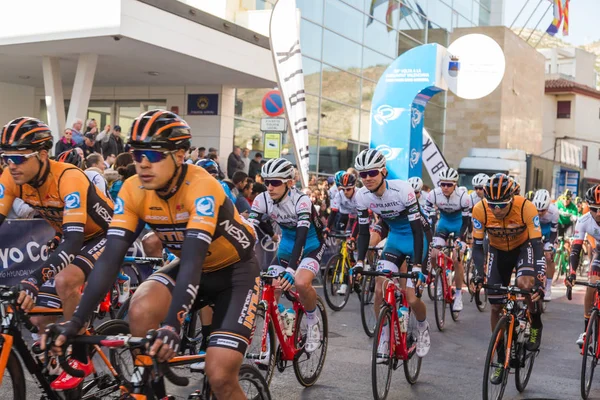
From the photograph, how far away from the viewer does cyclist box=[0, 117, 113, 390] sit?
17.2ft

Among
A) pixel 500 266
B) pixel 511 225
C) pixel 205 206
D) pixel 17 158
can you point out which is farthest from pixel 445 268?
pixel 205 206

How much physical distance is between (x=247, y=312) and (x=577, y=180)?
4002 cm

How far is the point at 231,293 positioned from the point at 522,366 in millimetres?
3772

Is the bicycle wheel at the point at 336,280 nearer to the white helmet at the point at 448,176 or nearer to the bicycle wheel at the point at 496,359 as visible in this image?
the white helmet at the point at 448,176

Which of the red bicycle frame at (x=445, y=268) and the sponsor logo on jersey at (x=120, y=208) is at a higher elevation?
the sponsor logo on jersey at (x=120, y=208)

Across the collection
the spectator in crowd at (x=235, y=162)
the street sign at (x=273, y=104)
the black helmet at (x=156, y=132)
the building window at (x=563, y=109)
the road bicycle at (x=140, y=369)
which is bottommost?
the road bicycle at (x=140, y=369)

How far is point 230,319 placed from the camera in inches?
174

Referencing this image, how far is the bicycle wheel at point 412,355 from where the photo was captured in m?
7.41

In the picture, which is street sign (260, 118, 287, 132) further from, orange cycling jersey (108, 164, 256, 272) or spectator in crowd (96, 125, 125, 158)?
orange cycling jersey (108, 164, 256, 272)

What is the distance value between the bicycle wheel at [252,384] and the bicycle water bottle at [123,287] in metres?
4.66

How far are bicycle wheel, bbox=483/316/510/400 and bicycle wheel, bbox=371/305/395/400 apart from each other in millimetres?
857

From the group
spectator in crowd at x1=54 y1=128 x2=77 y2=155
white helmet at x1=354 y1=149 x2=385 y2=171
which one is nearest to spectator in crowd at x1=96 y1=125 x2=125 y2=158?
spectator in crowd at x1=54 y1=128 x2=77 y2=155

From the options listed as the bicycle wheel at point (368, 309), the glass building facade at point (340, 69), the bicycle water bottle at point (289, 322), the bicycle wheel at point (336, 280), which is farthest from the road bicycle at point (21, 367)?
the glass building facade at point (340, 69)

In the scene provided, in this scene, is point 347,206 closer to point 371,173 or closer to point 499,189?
point 371,173
